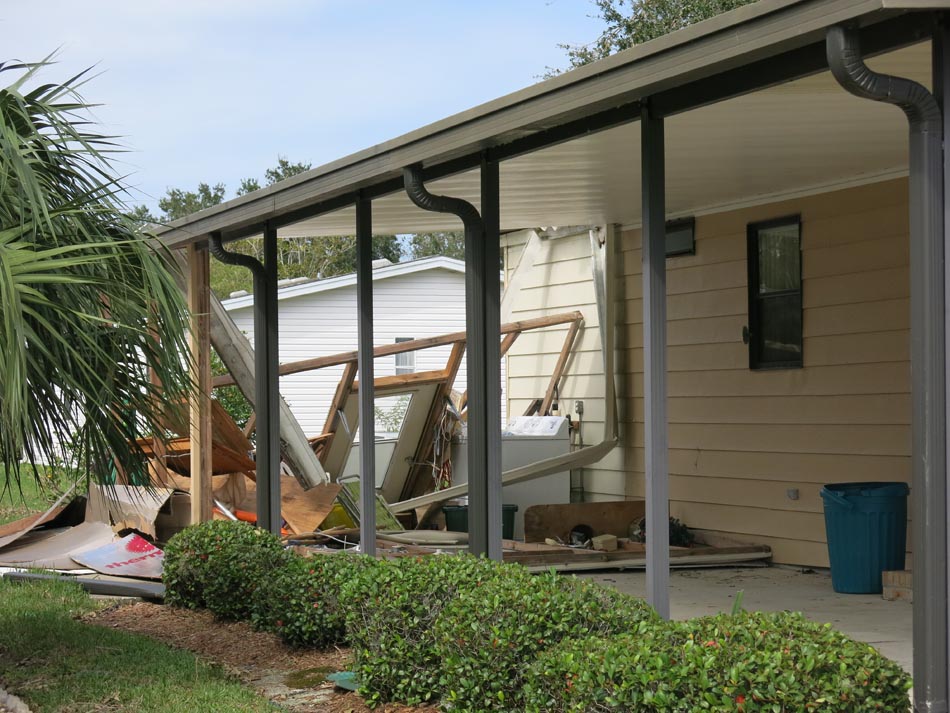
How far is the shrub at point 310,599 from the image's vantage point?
6.77m

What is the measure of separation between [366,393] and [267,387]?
1.63 metres

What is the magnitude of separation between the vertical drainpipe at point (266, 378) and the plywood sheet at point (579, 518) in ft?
8.73

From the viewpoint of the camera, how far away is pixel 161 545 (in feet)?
34.4

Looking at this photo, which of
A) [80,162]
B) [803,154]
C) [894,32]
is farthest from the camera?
[803,154]

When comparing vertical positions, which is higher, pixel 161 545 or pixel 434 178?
pixel 434 178

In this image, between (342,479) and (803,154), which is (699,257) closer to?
(803,154)

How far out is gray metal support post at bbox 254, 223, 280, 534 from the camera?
29.8ft

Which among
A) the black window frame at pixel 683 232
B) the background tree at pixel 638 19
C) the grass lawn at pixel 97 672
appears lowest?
the grass lawn at pixel 97 672

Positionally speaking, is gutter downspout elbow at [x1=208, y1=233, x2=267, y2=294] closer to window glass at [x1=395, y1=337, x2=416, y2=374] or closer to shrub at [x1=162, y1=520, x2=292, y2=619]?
shrub at [x1=162, y1=520, x2=292, y2=619]

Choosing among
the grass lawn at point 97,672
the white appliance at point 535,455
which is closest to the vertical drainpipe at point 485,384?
the grass lawn at point 97,672

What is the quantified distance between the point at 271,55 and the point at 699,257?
5576cm

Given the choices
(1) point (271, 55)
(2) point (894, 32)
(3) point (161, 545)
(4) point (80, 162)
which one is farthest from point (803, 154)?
(1) point (271, 55)

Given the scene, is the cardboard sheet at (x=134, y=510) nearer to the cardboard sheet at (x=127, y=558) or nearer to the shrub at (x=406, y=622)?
the cardboard sheet at (x=127, y=558)

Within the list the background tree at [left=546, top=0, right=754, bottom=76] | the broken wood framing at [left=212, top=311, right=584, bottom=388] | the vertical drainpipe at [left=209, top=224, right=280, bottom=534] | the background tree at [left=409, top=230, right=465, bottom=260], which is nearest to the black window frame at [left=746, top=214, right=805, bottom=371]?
the broken wood framing at [left=212, top=311, right=584, bottom=388]
